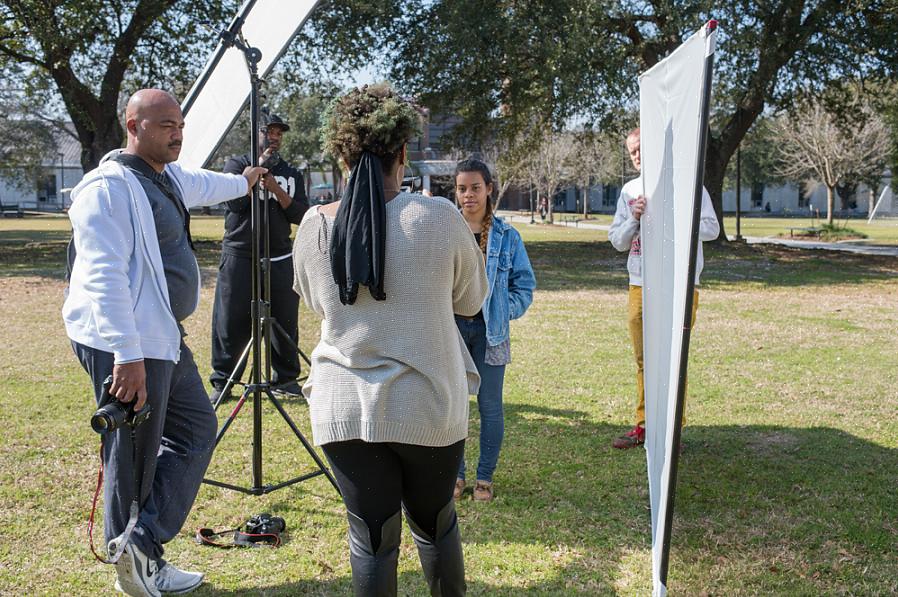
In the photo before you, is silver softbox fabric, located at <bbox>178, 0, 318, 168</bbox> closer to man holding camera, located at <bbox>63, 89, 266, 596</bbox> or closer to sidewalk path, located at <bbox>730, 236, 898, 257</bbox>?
man holding camera, located at <bbox>63, 89, 266, 596</bbox>

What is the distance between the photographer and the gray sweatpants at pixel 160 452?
3.24 meters

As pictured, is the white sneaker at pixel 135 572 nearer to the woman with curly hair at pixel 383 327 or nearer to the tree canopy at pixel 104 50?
the woman with curly hair at pixel 383 327

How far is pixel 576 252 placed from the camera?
2464 centimetres

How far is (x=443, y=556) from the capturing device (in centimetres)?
286

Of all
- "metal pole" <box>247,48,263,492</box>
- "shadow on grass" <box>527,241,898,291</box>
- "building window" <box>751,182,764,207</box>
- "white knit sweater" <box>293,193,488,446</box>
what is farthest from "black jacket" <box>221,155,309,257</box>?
"building window" <box>751,182,764,207</box>

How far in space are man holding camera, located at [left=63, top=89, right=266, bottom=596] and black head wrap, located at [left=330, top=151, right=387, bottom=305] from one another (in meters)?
0.96

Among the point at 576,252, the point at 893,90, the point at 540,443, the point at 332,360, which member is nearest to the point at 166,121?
the point at 332,360

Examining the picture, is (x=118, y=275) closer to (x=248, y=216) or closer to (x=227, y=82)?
(x=227, y=82)

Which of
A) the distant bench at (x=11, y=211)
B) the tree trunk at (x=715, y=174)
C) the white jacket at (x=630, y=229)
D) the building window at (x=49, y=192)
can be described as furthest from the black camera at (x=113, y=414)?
the building window at (x=49, y=192)

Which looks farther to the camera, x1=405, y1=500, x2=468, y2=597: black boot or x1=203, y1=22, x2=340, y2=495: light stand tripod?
x1=203, y1=22, x2=340, y2=495: light stand tripod

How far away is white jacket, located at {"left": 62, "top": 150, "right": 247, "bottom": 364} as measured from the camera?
2973mm

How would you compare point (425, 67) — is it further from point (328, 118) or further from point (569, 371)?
point (328, 118)

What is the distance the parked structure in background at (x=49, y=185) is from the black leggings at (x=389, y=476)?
6432cm

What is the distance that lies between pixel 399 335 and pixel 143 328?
45.5 inches
